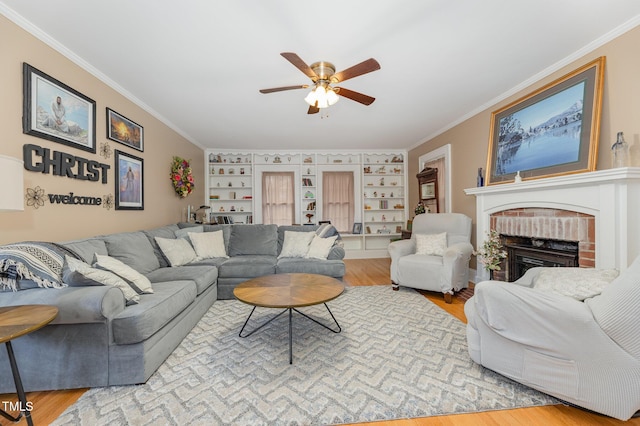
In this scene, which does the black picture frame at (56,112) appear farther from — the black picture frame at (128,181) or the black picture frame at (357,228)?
the black picture frame at (357,228)

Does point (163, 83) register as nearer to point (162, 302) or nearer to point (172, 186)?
point (172, 186)

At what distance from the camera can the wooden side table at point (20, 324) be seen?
114 centimetres

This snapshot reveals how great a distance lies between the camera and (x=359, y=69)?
198 cm

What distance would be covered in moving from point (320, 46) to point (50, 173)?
2469mm

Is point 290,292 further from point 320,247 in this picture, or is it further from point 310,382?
point 320,247

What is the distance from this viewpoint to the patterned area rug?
1429 mm

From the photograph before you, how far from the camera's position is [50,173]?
2.12 meters

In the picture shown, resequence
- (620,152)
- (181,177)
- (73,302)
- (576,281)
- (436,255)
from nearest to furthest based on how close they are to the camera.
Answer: (73,302) → (576,281) → (620,152) → (436,255) → (181,177)

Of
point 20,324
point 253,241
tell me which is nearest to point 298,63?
point 20,324

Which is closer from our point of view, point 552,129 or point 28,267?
point 28,267

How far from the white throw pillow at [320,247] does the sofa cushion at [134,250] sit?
74.5 inches

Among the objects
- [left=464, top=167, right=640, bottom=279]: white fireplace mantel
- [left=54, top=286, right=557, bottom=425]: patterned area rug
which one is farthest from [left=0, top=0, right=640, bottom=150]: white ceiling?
[left=54, top=286, right=557, bottom=425]: patterned area rug

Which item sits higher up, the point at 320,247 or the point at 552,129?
the point at 552,129

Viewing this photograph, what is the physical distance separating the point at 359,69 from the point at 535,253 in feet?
8.68
